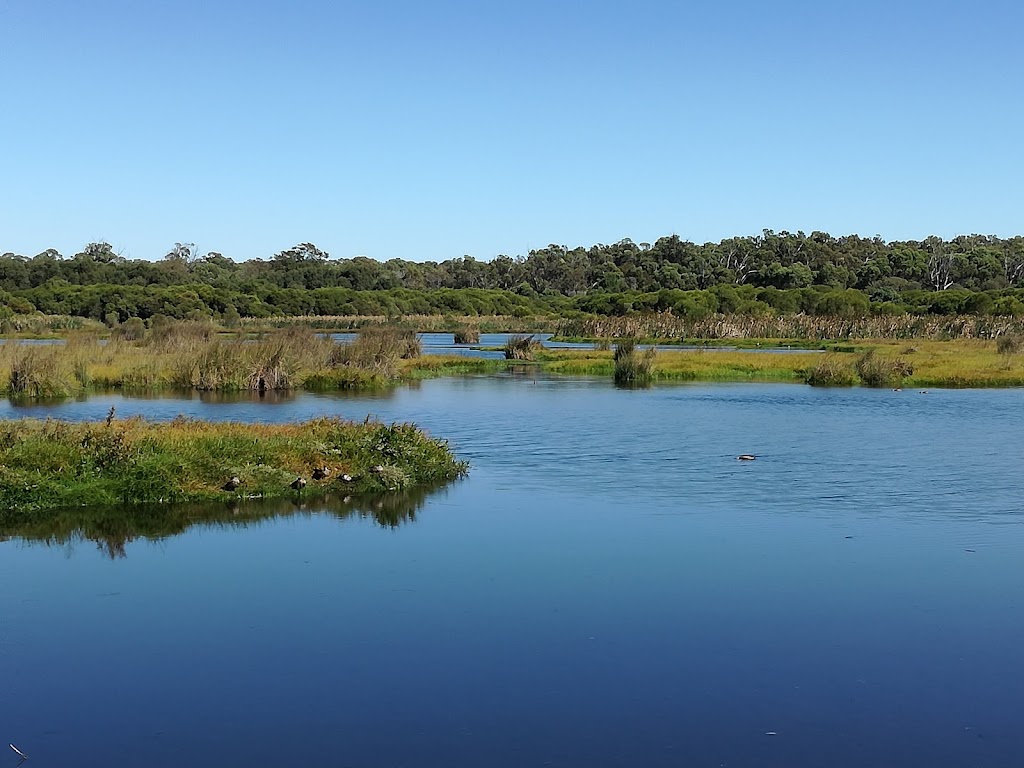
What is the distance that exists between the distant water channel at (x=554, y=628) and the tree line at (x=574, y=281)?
2606 inches

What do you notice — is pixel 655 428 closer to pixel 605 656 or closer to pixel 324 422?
pixel 324 422

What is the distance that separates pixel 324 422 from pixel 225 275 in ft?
Answer: 451

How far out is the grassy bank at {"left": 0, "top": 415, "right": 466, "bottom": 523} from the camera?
16.7m

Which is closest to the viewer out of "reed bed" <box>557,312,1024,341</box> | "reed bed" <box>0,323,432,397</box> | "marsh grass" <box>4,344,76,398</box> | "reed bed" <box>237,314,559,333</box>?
"marsh grass" <box>4,344,76,398</box>

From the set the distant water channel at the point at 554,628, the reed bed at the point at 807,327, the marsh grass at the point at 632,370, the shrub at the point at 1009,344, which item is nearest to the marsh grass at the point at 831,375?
the marsh grass at the point at 632,370

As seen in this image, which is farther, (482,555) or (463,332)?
(463,332)

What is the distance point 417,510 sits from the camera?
17.7m

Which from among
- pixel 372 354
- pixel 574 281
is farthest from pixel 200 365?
pixel 574 281

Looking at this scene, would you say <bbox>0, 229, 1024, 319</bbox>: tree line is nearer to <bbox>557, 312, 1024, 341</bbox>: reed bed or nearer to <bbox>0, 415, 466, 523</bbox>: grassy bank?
<bbox>557, 312, 1024, 341</bbox>: reed bed

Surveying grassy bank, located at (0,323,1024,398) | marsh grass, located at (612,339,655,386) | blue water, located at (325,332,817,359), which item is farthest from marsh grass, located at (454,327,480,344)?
marsh grass, located at (612,339,655,386)

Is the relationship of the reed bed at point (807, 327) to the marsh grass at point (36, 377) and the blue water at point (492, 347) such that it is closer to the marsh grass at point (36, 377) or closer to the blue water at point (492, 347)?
the blue water at point (492, 347)

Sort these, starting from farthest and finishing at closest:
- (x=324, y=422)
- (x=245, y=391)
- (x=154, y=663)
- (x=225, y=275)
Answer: (x=225, y=275) → (x=245, y=391) → (x=324, y=422) → (x=154, y=663)

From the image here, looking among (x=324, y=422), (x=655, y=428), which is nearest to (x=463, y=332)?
(x=655, y=428)

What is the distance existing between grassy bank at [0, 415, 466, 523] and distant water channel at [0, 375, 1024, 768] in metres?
0.83
